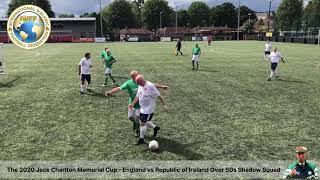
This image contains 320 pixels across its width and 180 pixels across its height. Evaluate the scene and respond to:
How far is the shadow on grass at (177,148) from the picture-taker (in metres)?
9.15

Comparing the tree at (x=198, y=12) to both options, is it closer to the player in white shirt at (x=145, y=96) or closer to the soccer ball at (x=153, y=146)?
the player in white shirt at (x=145, y=96)

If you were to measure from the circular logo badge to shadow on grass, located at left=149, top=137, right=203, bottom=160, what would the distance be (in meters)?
10.6

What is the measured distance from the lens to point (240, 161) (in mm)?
8797

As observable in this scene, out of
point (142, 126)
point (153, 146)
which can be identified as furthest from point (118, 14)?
point (153, 146)

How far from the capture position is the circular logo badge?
18.4 meters

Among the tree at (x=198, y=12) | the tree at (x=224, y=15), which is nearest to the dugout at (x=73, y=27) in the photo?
the tree at (x=198, y=12)

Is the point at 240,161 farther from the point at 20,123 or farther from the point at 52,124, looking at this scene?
the point at 20,123

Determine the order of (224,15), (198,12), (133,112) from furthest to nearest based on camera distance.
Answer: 1. (198,12)
2. (224,15)
3. (133,112)

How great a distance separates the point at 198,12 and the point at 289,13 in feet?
154

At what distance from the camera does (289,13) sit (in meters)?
127

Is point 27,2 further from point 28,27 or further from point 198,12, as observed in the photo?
point 28,27

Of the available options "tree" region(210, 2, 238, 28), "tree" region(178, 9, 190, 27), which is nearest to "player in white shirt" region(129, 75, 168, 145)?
"tree" region(210, 2, 238, 28)

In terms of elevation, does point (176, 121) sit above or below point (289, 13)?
below

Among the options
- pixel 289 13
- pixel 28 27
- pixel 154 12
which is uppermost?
pixel 154 12
